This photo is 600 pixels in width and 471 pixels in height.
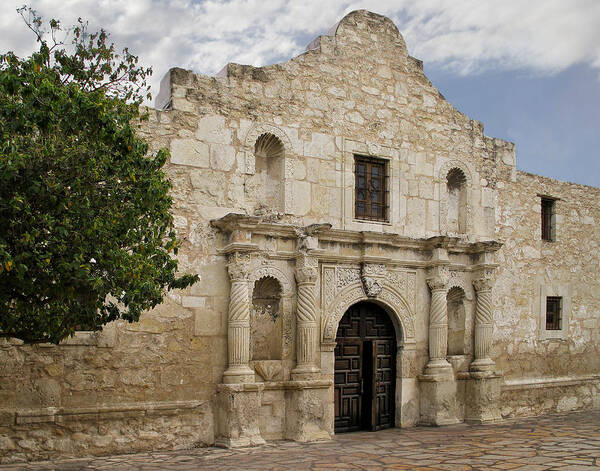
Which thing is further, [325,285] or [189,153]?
[325,285]

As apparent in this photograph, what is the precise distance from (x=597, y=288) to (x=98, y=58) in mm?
11841

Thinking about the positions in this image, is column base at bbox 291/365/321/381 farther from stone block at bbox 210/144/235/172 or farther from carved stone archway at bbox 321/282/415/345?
stone block at bbox 210/144/235/172

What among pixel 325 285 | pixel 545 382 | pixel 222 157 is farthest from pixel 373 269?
pixel 545 382

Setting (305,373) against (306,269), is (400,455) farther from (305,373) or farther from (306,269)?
(306,269)

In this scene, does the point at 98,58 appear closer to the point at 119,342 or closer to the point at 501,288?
the point at 119,342

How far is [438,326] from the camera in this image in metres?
11.3

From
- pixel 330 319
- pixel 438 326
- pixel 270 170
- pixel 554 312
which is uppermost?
pixel 270 170

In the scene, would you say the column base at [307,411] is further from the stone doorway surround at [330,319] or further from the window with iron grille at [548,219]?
the window with iron grille at [548,219]

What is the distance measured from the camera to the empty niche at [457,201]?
40.5ft

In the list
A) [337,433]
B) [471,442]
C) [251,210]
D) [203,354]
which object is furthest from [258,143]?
[471,442]

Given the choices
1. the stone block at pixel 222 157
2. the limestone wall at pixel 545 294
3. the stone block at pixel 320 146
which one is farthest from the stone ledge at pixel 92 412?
the limestone wall at pixel 545 294

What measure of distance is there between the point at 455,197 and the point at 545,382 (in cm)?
410

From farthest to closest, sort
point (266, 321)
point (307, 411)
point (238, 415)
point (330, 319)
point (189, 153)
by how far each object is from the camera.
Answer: point (330, 319), point (266, 321), point (307, 411), point (189, 153), point (238, 415)

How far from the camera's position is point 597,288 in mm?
14492
